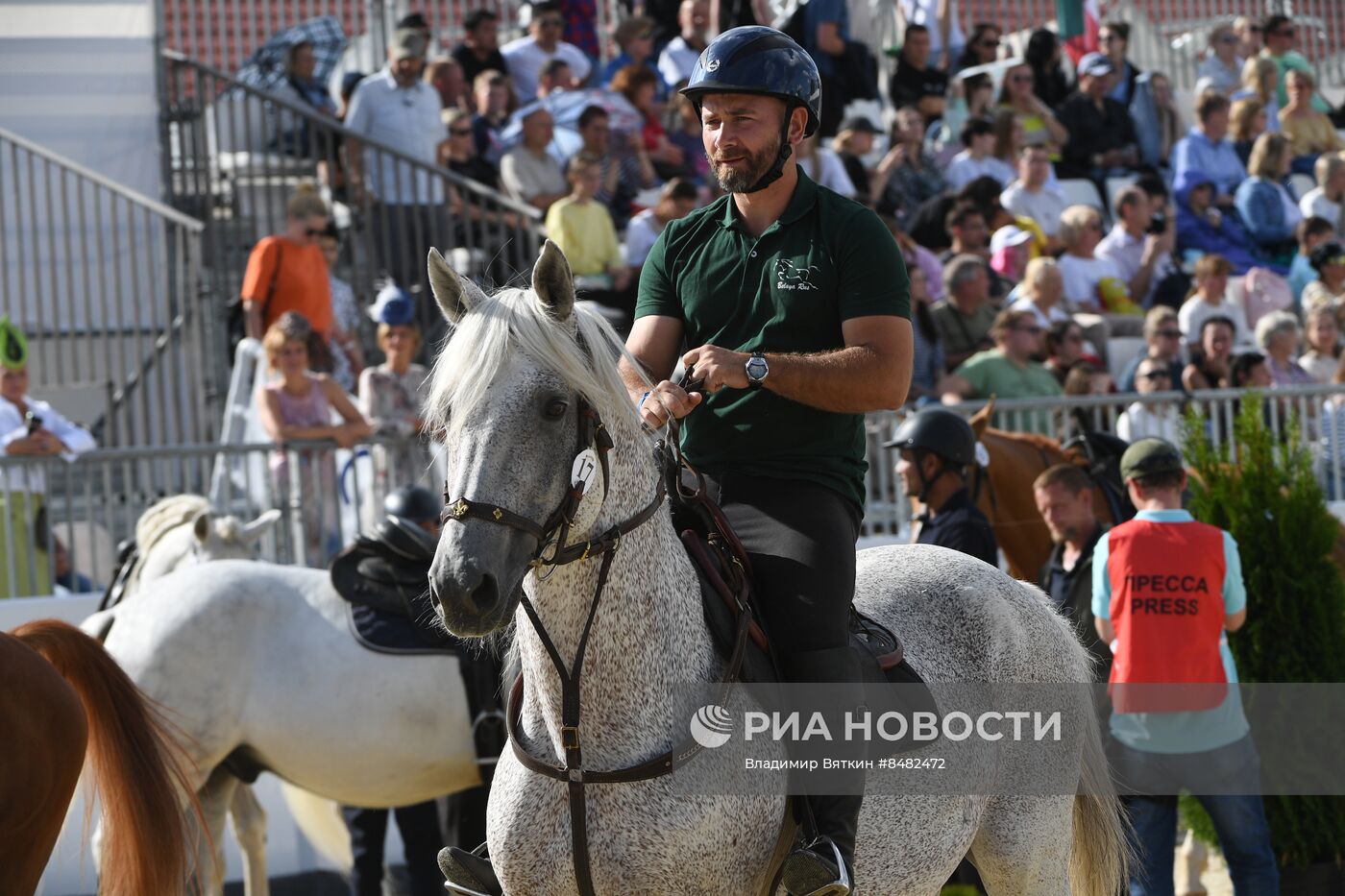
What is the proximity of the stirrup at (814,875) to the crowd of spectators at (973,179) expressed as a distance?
726 centimetres

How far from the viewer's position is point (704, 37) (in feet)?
53.4

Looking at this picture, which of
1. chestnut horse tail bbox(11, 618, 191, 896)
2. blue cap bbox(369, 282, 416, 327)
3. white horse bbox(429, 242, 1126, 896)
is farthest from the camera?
blue cap bbox(369, 282, 416, 327)

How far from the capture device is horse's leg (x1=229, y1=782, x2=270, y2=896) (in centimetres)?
815

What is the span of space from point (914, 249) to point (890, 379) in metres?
9.87

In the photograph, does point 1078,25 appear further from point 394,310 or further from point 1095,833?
point 1095,833

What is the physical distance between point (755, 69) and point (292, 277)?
25.1 ft

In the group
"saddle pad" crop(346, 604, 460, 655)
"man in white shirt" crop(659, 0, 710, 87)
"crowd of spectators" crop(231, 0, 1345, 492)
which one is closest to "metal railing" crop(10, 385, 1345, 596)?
"saddle pad" crop(346, 604, 460, 655)

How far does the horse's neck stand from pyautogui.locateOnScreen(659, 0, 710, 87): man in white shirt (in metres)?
12.4

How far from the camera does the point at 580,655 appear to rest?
3.92m

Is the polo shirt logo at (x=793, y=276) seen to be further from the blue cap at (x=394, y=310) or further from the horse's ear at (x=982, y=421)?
the blue cap at (x=394, y=310)

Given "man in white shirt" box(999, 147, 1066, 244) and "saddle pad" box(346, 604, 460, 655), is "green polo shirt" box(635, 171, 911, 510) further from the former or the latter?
"man in white shirt" box(999, 147, 1066, 244)

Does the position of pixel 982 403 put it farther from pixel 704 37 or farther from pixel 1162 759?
pixel 704 37

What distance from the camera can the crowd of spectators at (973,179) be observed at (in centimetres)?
1230

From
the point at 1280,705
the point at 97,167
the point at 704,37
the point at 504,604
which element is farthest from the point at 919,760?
the point at 704,37
